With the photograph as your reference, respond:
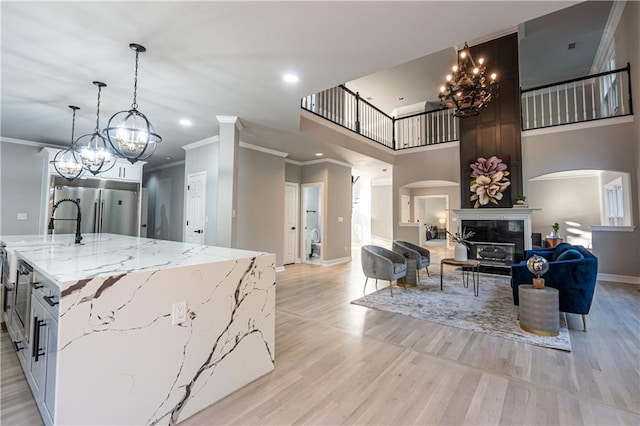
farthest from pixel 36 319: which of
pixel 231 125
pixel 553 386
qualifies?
pixel 553 386

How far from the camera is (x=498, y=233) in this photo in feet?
20.0

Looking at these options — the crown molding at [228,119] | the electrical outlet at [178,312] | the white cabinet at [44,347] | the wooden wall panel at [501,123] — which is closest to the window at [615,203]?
the wooden wall panel at [501,123]

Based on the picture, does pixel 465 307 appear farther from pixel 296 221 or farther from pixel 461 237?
pixel 296 221

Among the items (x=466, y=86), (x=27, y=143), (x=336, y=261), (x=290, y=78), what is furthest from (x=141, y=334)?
(x=27, y=143)

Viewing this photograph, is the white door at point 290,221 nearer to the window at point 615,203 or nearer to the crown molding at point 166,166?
the crown molding at point 166,166

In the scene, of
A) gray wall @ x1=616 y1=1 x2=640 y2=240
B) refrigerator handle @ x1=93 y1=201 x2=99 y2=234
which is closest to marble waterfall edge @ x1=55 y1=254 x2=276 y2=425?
refrigerator handle @ x1=93 y1=201 x2=99 y2=234

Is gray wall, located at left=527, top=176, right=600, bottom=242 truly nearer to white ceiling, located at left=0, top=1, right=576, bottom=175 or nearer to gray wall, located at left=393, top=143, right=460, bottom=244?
gray wall, located at left=393, top=143, right=460, bottom=244

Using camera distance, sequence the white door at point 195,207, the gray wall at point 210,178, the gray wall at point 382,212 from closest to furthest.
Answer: the gray wall at point 210,178
the white door at point 195,207
the gray wall at point 382,212

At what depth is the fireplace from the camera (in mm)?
5844

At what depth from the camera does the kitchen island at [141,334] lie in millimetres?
1347

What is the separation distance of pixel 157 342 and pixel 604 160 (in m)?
7.62

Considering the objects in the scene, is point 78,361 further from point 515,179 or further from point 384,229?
point 384,229

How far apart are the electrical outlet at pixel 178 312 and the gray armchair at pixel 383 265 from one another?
3145 millimetres

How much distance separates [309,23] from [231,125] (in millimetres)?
2449
